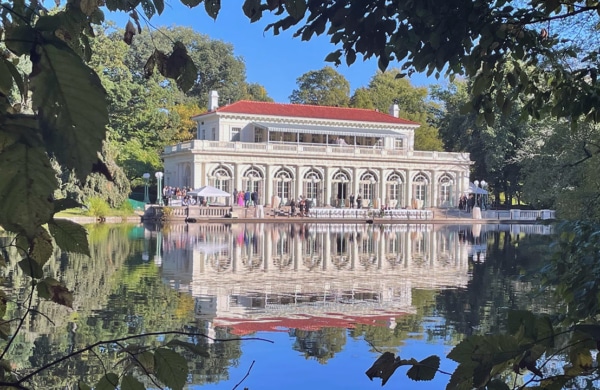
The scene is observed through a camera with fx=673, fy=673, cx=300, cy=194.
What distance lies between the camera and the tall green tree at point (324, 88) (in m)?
59.9

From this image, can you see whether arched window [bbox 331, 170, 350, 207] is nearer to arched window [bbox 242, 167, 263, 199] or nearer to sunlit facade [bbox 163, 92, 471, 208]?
sunlit facade [bbox 163, 92, 471, 208]

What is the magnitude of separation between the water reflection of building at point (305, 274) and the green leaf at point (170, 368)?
7273 mm

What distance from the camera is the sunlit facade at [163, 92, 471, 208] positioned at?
40594mm

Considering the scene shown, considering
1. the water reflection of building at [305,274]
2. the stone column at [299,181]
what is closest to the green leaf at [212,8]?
the water reflection of building at [305,274]

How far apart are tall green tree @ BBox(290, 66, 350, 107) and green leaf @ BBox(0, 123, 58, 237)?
5942 centimetres

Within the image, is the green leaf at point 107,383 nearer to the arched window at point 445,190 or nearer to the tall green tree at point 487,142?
the tall green tree at point 487,142

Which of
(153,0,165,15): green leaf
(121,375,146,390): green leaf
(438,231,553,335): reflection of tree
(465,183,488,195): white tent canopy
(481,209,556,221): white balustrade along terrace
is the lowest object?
(438,231,553,335): reflection of tree

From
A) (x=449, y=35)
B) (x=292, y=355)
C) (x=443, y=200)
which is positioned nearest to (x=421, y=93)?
(x=443, y=200)

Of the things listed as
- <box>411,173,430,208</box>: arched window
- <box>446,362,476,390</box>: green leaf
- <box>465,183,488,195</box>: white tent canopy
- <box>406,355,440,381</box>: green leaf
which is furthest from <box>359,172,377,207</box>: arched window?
<box>446,362,476,390</box>: green leaf

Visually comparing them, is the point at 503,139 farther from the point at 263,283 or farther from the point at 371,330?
the point at 371,330

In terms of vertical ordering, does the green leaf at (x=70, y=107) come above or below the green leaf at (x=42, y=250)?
above

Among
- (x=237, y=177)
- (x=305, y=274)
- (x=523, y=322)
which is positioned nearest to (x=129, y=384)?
(x=523, y=322)

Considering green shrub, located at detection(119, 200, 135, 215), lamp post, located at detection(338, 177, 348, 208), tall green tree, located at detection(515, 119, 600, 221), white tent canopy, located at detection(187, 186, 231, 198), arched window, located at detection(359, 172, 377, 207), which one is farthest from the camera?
arched window, located at detection(359, 172, 377, 207)

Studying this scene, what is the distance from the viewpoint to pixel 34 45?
0.70 m
